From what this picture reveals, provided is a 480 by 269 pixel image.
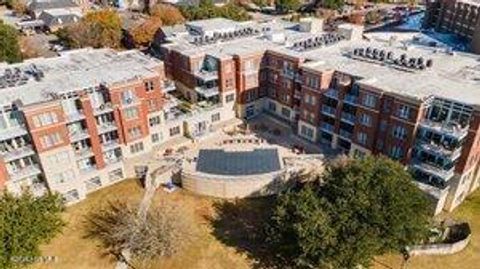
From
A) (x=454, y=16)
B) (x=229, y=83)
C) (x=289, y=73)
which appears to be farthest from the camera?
(x=454, y=16)

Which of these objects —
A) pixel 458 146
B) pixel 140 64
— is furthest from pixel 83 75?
pixel 458 146

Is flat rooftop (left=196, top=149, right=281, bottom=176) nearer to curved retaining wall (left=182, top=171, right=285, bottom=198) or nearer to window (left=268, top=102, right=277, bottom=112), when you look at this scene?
curved retaining wall (left=182, top=171, right=285, bottom=198)

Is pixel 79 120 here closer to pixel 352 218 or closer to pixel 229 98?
pixel 229 98

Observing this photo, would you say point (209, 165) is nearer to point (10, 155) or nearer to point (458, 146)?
point (10, 155)

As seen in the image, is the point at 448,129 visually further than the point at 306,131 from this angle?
No

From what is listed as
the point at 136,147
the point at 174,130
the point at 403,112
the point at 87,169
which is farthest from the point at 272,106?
the point at 87,169

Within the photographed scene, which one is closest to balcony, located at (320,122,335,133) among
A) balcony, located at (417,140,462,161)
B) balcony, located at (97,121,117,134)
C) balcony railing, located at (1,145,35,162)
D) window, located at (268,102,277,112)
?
window, located at (268,102,277,112)
